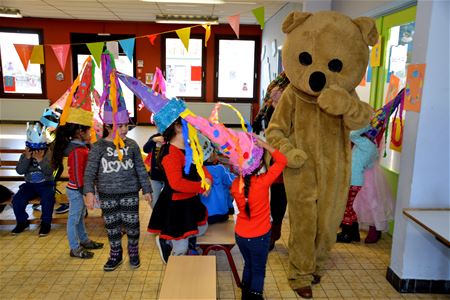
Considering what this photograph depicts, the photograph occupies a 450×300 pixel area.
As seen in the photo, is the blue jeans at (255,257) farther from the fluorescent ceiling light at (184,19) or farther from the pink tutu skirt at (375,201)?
the fluorescent ceiling light at (184,19)

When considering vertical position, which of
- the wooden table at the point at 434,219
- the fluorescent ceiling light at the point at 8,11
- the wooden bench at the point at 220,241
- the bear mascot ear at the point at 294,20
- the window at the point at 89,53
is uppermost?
the fluorescent ceiling light at the point at 8,11

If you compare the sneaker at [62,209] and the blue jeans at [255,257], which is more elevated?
the blue jeans at [255,257]

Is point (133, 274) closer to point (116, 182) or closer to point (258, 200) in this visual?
point (116, 182)

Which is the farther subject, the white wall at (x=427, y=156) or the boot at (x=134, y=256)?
the boot at (x=134, y=256)

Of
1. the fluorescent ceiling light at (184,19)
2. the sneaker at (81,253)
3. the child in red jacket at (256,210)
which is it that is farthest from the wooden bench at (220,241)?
the fluorescent ceiling light at (184,19)

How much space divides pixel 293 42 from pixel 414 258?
165 cm

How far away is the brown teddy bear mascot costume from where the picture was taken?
2395 millimetres

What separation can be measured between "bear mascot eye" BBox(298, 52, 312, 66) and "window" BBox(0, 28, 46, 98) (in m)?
9.07

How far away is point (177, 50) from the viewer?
10250mm

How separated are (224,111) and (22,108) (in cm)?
503

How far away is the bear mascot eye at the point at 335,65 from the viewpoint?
7.90ft

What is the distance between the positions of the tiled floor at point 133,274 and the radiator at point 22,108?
7.17m

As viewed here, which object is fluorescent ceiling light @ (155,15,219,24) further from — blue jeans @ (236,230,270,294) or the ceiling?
blue jeans @ (236,230,270,294)

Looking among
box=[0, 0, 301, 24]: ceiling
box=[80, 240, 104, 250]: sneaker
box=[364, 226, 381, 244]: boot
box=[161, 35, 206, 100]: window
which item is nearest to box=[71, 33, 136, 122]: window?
box=[0, 0, 301, 24]: ceiling
